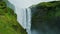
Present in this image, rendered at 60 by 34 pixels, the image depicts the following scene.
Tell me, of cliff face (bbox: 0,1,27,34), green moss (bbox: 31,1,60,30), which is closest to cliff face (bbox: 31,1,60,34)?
green moss (bbox: 31,1,60,30)

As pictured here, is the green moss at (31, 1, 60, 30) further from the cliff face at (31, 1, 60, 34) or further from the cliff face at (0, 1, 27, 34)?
the cliff face at (0, 1, 27, 34)

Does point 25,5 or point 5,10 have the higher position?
point 25,5

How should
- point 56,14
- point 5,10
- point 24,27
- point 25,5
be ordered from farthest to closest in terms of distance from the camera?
point 5,10 < point 24,27 < point 25,5 < point 56,14

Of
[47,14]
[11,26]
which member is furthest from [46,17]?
[11,26]

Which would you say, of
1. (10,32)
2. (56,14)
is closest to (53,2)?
(56,14)

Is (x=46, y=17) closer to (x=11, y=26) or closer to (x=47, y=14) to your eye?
(x=47, y=14)

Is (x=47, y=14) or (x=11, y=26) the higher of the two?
(x=47, y=14)

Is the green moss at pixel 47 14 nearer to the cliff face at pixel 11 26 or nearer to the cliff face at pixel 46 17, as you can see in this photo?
the cliff face at pixel 46 17

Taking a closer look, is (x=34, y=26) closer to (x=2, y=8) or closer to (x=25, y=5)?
(x=25, y=5)
